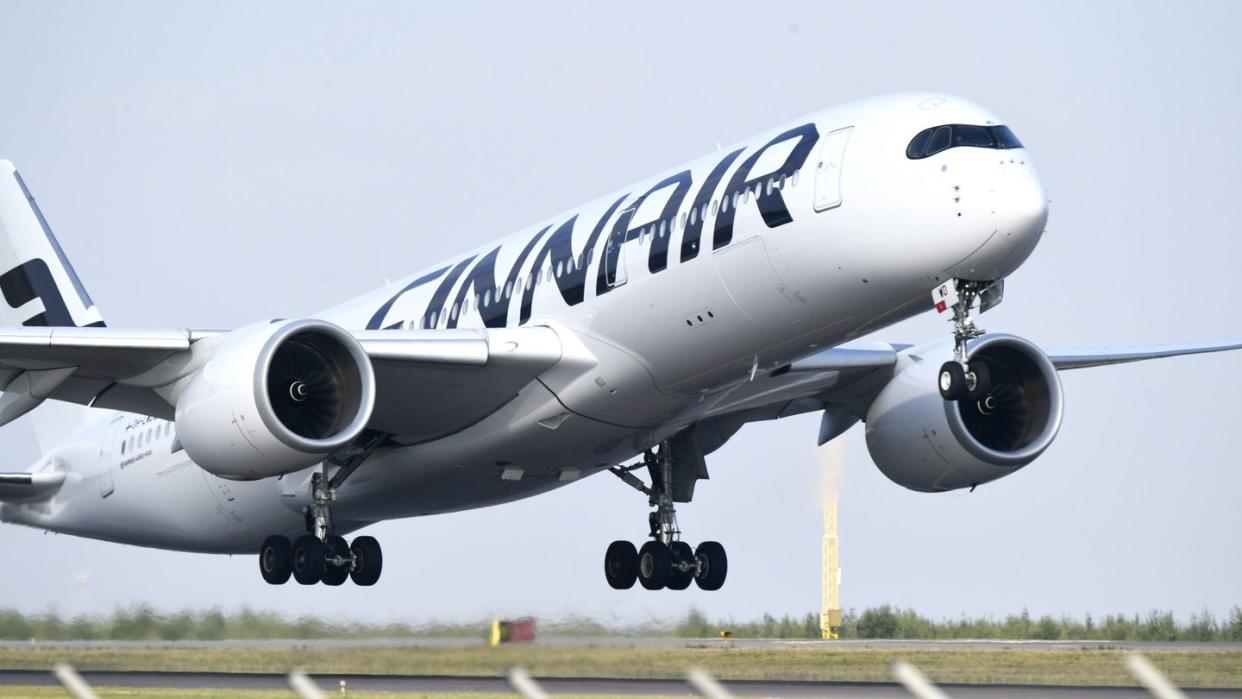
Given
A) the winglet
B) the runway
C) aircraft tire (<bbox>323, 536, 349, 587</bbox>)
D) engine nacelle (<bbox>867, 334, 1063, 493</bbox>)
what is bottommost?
the runway

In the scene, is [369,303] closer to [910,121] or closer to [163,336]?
[163,336]

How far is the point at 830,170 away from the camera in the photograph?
22797mm

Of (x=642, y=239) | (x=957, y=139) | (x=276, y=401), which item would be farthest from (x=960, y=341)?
(x=276, y=401)

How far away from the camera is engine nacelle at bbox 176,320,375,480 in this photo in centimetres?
2402

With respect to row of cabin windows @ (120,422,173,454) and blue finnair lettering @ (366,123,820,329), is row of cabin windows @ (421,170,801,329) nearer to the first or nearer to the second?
blue finnair lettering @ (366,123,820,329)

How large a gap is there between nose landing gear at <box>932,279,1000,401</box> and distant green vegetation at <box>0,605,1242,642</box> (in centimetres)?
490

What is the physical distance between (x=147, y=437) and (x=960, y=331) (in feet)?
56.5

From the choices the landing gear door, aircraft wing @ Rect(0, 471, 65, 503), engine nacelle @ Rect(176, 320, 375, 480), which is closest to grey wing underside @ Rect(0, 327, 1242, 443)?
engine nacelle @ Rect(176, 320, 375, 480)

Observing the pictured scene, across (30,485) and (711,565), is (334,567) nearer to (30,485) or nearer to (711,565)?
(711,565)

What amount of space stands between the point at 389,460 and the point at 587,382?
466 cm

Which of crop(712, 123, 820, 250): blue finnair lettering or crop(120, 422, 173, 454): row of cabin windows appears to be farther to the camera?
crop(120, 422, 173, 454): row of cabin windows

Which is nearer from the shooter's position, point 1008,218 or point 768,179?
point 1008,218

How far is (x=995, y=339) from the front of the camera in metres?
28.7

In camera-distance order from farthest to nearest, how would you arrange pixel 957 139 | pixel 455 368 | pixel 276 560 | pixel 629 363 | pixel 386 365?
1. pixel 276 560
2. pixel 386 365
3. pixel 455 368
4. pixel 629 363
5. pixel 957 139
